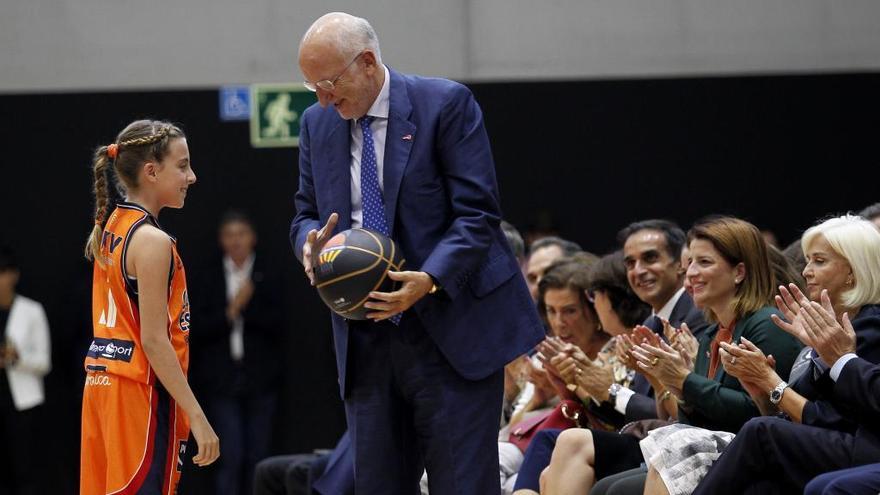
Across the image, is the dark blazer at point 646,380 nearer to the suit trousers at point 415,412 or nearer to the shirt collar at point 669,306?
the shirt collar at point 669,306

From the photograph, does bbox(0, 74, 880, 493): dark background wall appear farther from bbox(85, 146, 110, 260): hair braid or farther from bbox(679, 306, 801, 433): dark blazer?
bbox(85, 146, 110, 260): hair braid

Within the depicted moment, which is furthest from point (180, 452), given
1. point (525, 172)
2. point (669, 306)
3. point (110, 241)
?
point (525, 172)

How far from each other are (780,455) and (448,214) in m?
1.29

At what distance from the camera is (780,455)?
4.20 metres

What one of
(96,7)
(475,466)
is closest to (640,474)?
(475,466)

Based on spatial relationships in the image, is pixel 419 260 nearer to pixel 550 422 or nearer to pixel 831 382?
pixel 831 382

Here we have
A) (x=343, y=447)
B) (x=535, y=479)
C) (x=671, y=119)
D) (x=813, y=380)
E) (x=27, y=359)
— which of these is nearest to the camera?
(x=813, y=380)

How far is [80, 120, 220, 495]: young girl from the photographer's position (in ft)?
13.0

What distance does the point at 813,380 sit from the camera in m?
4.34

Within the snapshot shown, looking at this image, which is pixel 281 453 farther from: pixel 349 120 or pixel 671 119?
pixel 349 120

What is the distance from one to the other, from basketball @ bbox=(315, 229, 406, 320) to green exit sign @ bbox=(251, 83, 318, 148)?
5.85m

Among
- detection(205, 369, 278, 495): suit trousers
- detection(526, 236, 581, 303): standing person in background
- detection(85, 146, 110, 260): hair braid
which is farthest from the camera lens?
detection(205, 369, 278, 495): suit trousers

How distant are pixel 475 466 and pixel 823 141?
6813 millimetres

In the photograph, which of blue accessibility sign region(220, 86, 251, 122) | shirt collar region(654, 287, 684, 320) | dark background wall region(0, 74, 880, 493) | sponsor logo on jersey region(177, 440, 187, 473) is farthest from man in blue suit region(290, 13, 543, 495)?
dark background wall region(0, 74, 880, 493)
